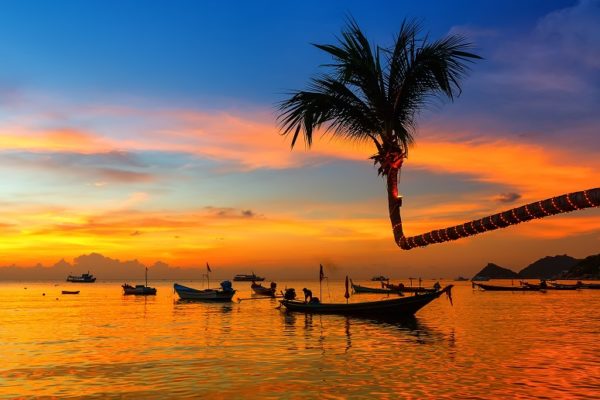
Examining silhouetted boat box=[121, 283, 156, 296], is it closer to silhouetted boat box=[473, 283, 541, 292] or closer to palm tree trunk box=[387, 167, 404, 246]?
silhouetted boat box=[473, 283, 541, 292]

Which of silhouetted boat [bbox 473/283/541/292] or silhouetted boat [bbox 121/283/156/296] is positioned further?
silhouetted boat [bbox 121/283/156/296]

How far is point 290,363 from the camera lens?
28422 mm

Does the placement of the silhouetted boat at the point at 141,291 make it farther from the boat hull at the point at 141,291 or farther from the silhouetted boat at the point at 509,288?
the silhouetted boat at the point at 509,288

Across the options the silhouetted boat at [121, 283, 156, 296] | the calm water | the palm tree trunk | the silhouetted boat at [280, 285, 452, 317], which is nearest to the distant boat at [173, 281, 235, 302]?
the silhouetted boat at [121, 283, 156, 296]

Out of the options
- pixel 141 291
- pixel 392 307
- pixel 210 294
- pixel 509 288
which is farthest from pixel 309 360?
pixel 141 291

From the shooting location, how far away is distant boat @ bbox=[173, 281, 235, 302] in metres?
93.0

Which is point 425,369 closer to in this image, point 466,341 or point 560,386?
point 560,386

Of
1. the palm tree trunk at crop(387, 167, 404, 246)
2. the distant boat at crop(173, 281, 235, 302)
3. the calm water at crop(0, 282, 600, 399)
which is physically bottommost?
the calm water at crop(0, 282, 600, 399)

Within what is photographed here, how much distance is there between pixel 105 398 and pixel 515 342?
2784 centimetres

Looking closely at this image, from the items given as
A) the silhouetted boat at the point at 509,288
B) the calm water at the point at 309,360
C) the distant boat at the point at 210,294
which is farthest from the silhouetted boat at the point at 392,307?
the silhouetted boat at the point at 509,288

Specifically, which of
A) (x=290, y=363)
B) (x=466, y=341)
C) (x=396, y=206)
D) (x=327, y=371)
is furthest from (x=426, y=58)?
(x=466, y=341)

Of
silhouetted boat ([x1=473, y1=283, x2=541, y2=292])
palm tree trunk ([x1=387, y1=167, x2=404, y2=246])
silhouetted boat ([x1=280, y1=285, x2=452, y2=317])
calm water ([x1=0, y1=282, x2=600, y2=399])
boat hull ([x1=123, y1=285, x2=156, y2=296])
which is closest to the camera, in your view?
palm tree trunk ([x1=387, y1=167, x2=404, y2=246])

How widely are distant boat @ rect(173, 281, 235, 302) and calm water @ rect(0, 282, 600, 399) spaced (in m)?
40.6

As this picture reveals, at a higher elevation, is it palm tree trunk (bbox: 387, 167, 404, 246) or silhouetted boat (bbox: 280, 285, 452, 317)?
palm tree trunk (bbox: 387, 167, 404, 246)
